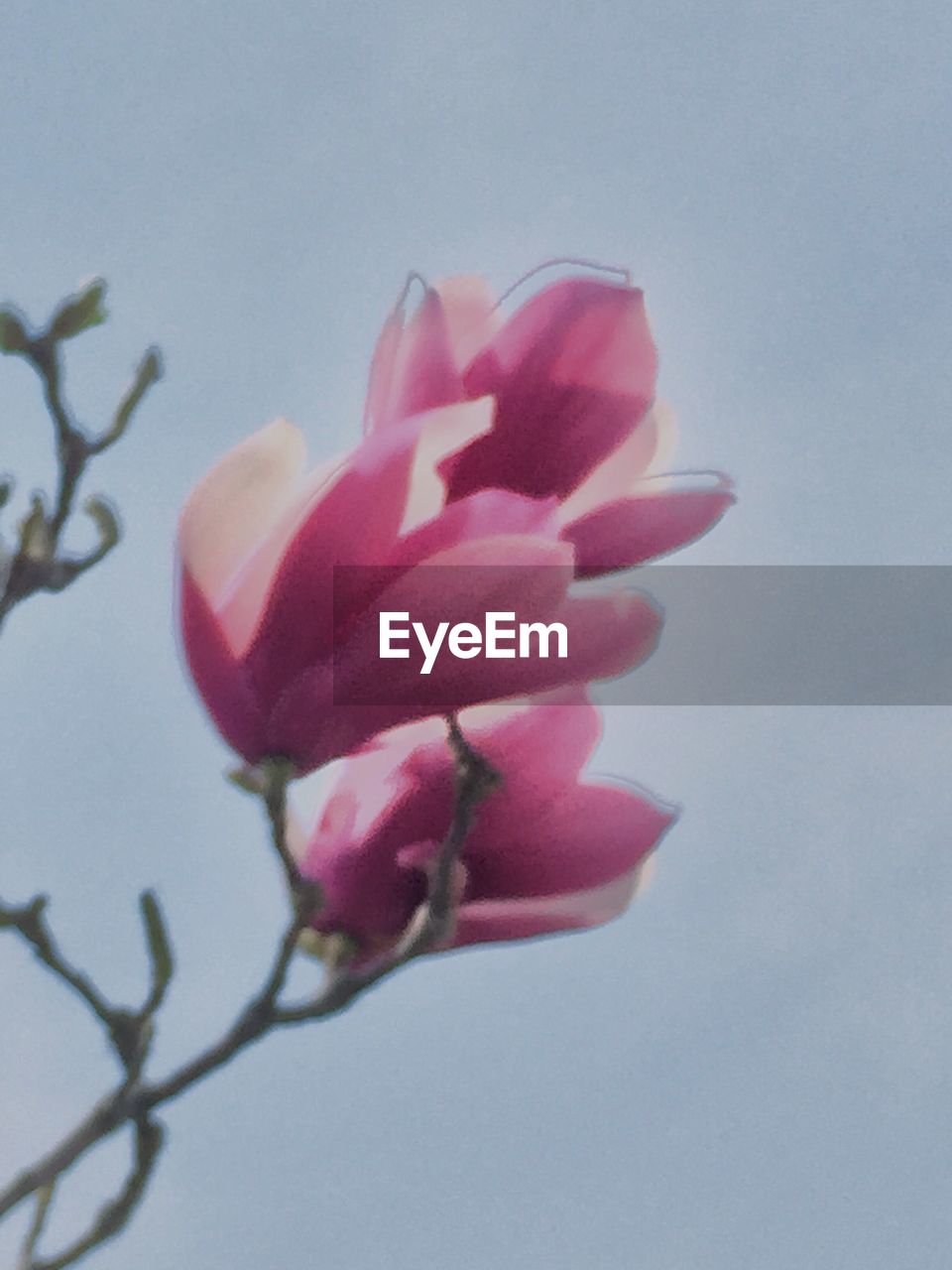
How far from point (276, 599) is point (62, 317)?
0.20 m

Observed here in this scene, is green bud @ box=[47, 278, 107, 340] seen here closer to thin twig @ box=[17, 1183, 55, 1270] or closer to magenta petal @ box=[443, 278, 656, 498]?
magenta petal @ box=[443, 278, 656, 498]

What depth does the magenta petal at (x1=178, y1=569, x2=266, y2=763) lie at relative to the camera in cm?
77

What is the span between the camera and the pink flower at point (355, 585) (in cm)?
71

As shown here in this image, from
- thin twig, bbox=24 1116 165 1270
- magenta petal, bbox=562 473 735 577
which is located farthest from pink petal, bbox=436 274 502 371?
thin twig, bbox=24 1116 165 1270

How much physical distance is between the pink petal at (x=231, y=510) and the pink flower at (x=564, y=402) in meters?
0.06

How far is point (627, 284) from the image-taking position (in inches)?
32.0

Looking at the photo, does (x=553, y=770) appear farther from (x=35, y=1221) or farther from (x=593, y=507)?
(x=35, y=1221)

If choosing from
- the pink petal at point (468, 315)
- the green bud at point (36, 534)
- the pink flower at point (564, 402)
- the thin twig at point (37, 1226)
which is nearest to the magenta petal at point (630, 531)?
the pink flower at point (564, 402)

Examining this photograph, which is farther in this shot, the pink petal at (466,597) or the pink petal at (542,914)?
the pink petal at (542,914)

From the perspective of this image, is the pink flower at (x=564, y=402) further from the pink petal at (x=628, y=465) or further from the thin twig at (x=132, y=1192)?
the thin twig at (x=132, y=1192)

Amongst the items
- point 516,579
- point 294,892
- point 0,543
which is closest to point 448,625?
point 516,579

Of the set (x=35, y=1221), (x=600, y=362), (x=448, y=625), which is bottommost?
(x=35, y=1221)

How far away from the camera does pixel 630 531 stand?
772 mm

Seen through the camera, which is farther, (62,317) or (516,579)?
(62,317)
